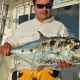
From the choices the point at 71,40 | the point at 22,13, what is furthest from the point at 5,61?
the point at 71,40

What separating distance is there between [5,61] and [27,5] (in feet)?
3.68

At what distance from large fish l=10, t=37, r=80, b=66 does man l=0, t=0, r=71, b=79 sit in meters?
0.16

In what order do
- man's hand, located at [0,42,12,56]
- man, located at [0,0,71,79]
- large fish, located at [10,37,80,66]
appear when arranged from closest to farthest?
large fish, located at [10,37,80,66], man's hand, located at [0,42,12,56], man, located at [0,0,71,79]

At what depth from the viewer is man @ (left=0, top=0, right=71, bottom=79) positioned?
3.30 m

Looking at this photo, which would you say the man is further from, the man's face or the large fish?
the large fish

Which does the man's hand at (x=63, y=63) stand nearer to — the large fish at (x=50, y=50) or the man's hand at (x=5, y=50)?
the large fish at (x=50, y=50)

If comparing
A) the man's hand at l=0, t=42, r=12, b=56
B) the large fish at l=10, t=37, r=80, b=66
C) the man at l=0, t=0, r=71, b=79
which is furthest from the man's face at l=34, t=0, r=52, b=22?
the man's hand at l=0, t=42, r=12, b=56

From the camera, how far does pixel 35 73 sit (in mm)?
3240

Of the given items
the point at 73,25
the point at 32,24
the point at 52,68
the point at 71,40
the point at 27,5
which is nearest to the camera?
the point at 71,40

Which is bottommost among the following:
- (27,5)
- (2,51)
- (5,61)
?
(5,61)

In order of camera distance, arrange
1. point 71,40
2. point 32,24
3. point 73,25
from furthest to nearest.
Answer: point 73,25, point 32,24, point 71,40

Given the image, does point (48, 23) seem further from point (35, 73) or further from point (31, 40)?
point (35, 73)

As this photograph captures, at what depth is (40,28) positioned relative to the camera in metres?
3.36

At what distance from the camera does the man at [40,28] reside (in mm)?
3303
